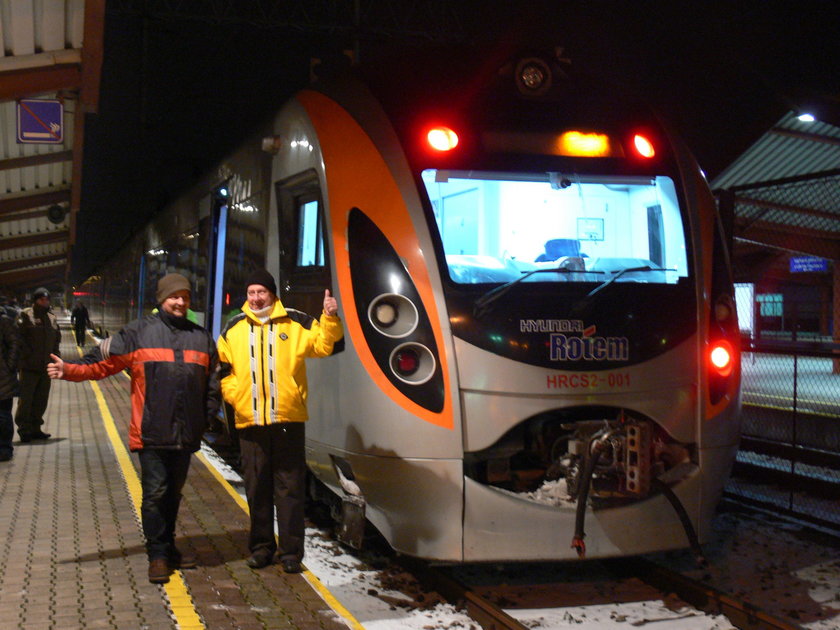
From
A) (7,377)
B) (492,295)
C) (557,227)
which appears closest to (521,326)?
(492,295)

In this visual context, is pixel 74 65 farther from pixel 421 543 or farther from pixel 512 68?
pixel 421 543

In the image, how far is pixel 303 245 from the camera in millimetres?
6188

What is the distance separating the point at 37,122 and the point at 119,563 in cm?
1036

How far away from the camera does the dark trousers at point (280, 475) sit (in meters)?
5.57

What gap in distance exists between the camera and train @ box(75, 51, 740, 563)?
512 cm

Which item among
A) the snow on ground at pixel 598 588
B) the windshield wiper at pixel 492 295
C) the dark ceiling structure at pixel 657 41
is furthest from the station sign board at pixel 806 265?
the windshield wiper at pixel 492 295

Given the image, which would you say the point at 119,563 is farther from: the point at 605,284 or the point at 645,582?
the point at 605,284

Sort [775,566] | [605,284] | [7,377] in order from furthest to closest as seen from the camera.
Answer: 1. [7,377]
2. [775,566]
3. [605,284]

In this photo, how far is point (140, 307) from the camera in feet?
64.1

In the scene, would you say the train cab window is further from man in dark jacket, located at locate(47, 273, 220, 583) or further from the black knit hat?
man in dark jacket, located at locate(47, 273, 220, 583)

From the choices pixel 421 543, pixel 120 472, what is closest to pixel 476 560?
pixel 421 543

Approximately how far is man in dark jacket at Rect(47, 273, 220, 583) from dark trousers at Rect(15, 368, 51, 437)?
18.8 feet

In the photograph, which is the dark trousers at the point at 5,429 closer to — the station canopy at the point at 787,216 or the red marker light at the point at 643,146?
the red marker light at the point at 643,146

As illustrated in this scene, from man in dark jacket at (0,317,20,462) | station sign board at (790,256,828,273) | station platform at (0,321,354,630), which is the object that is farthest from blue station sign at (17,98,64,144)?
station sign board at (790,256,828,273)
